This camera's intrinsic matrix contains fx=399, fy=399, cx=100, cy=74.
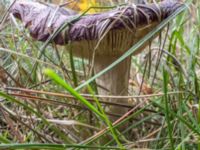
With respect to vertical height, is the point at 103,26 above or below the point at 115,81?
above

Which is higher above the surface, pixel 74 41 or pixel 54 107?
pixel 74 41

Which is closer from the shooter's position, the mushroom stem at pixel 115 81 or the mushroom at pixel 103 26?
the mushroom at pixel 103 26

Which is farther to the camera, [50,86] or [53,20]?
[50,86]

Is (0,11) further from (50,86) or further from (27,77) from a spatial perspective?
(27,77)

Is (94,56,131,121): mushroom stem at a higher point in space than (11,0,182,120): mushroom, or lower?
lower

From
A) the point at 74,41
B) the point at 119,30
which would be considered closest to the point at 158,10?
the point at 119,30

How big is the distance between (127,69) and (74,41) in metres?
0.32

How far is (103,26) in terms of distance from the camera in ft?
3.46

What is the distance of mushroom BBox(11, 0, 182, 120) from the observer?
1063mm

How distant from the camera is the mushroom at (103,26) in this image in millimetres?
1063

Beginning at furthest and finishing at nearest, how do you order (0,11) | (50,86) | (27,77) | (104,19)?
(0,11)
(50,86)
(27,77)
(104,19)

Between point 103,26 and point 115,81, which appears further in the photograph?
point 115,81

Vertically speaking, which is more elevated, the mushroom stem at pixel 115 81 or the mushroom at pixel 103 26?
the mushroom at pixel 103 26

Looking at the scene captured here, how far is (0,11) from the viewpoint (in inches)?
72.3
